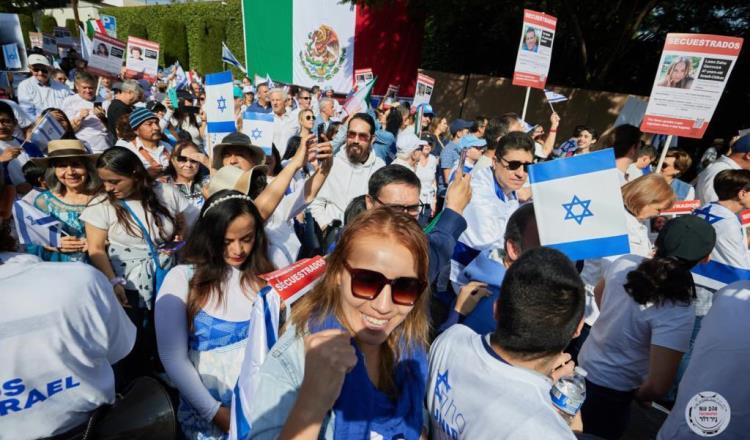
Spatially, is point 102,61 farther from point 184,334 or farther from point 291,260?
point 184,334

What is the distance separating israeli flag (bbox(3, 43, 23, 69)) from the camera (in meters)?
8.38

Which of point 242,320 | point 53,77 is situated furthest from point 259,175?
point 53,77

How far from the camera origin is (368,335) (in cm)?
136

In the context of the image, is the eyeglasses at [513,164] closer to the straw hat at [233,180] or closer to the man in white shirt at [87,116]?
the straw hat at [233,180]

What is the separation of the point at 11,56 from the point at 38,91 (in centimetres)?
173

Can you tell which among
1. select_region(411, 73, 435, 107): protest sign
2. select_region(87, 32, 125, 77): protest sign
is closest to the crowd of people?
select_region(87, 32, 125, 77): protest sign

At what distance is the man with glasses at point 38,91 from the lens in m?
7.48

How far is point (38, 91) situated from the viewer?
25.1 ft

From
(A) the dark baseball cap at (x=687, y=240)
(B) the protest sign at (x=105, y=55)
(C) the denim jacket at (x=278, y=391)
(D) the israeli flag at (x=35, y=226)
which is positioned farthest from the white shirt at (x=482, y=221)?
(B) the protest sign at (x=105, y=55)

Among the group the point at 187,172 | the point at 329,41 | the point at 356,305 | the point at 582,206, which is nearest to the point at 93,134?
the point at 187,172

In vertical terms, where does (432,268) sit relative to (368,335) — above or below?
below

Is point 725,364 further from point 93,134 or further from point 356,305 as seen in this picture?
point 93,134

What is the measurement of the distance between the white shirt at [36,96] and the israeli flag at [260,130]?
222 inches

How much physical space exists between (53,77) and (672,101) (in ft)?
36.7
